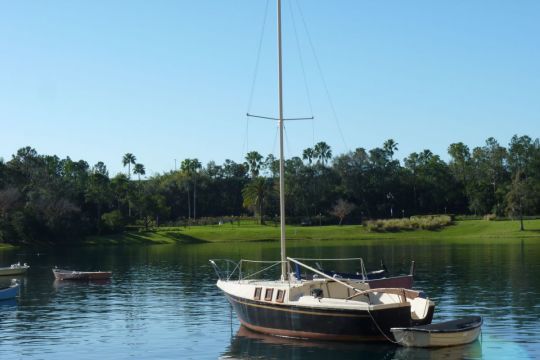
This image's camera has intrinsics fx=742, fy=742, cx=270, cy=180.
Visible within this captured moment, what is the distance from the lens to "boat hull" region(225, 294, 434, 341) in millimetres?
36000

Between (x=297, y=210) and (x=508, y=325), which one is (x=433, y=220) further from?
(x=508, y=325)

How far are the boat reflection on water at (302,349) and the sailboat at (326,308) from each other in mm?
388

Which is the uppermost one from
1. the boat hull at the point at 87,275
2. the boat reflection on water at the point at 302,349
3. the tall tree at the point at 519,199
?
the tall tree at the point at 519,199

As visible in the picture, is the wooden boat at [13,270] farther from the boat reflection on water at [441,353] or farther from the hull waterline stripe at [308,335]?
the boat reflection on water at [441,353]

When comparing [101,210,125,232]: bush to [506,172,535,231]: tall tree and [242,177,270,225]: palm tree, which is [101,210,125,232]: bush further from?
[506,172,535,231]: tall tree

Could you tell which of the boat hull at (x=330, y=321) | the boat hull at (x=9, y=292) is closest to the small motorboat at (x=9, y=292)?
the boat hull at (x=9, y=292)

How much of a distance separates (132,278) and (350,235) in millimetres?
86935

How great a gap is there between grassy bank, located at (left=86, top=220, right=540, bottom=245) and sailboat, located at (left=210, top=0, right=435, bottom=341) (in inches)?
4394

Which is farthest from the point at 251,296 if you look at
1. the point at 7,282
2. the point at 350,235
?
the point at 350,235

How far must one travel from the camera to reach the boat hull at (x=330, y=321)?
3600cm

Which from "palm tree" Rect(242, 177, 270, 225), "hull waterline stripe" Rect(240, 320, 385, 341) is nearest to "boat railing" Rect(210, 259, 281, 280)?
"hull waterline stripe" Rect(240, 320, 385, 341)

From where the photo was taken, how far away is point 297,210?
195625 millimetres

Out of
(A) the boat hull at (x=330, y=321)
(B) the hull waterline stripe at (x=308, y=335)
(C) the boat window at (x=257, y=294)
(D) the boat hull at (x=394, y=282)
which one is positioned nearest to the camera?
(A) the boat hull at (x=330, y=321)

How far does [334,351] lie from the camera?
3588 cm
